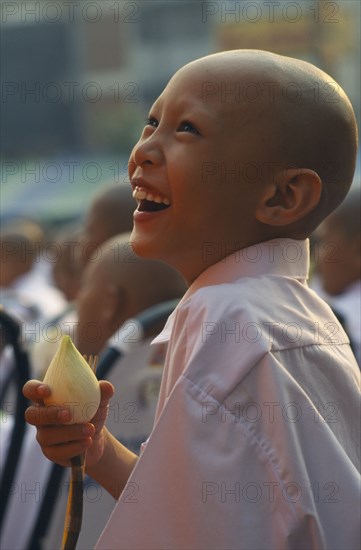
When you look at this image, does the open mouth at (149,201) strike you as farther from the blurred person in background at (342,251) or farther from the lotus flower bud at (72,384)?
the blurred person in background at (342,251)

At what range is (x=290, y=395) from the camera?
1.25 metres

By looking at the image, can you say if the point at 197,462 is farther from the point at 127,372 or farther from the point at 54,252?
the point at 54,252

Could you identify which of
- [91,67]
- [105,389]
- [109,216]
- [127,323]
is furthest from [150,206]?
[91,67]

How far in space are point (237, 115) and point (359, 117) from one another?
1752 centimetres

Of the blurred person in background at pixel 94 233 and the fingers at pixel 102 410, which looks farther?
the blurred person in background at pixel 94 233

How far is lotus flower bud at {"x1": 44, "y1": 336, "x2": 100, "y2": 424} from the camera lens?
129 cm

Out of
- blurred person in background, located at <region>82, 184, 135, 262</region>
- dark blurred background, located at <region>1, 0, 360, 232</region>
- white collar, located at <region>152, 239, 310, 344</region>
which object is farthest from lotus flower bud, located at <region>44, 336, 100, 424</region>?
dark blurred background, located at <region>1, 0, 360, 232</region>

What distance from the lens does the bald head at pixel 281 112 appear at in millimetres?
1365

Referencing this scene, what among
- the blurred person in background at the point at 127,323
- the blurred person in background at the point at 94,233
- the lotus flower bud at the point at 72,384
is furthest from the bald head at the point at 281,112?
the blurred person in background at the point at 94,233

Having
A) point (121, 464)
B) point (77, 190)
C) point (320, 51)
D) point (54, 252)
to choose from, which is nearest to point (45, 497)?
point (121, 464)

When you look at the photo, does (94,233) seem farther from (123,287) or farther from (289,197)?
(289,197)

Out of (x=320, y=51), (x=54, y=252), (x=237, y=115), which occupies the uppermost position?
(x=237, y=115)

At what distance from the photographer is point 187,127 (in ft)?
4.54

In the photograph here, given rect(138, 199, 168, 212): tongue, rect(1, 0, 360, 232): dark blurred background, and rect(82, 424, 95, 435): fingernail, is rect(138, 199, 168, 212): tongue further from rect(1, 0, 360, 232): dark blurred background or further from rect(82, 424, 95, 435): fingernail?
rect(1, 0, 360, 232): dark blurred background
